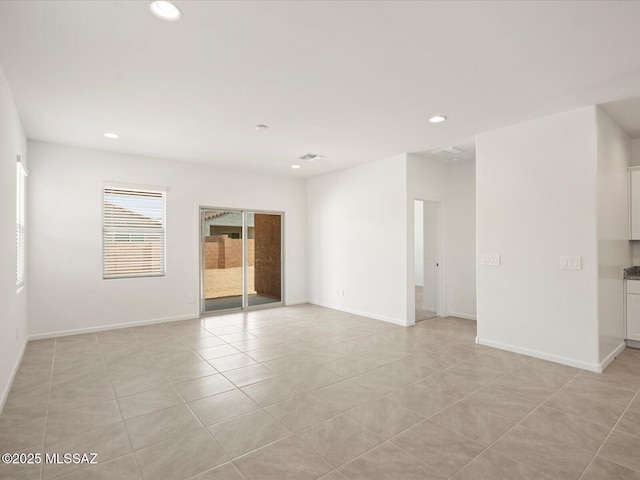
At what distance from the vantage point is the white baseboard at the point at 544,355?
3.62 m

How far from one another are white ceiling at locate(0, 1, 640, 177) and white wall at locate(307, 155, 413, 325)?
1.56m

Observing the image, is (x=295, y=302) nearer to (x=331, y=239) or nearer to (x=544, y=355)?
(x=331, y=239)

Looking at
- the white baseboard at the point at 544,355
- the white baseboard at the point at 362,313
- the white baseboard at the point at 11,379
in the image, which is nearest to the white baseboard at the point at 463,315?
the white baseboard at the point at 362,313

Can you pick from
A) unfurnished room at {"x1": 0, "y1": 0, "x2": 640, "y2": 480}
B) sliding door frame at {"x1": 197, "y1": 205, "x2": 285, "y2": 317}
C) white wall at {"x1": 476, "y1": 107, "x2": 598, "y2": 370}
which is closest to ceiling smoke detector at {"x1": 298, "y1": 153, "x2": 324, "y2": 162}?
unfurnished room at {"x1": 0, "y1": 0, "x2": 640, "y2": 480}

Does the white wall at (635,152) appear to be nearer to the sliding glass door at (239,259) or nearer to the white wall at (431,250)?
the white wall at (431,250)

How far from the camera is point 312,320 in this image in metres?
6.07

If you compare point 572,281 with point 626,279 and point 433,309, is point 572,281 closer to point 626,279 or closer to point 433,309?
point 626,279

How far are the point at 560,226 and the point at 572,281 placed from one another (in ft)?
2.04

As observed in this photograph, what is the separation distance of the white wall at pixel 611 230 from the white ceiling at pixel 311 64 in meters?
0.79

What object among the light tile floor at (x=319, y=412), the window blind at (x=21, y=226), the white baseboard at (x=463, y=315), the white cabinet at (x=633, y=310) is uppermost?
the window blind at (x=21, y=226)

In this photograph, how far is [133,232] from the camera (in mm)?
5727

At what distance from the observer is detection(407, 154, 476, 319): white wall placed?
6059mm

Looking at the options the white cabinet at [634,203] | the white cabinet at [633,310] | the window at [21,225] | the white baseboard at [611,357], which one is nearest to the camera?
the white baseboard at [611,357]

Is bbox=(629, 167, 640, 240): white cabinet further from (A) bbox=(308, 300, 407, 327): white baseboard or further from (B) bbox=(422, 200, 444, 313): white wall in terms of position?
(A) bbox=(308, 300, 407, 327): white baseboard
